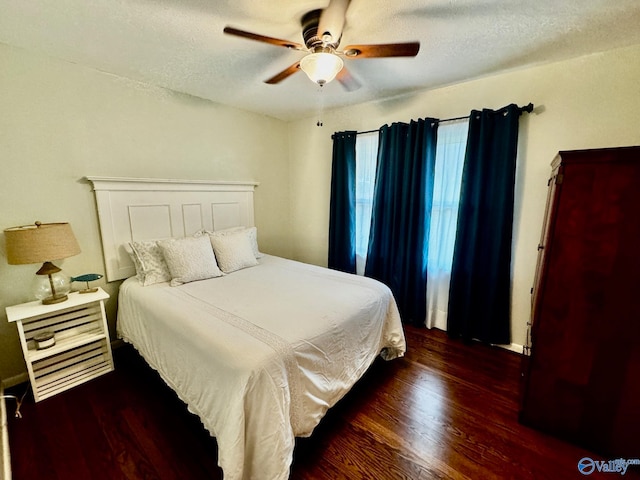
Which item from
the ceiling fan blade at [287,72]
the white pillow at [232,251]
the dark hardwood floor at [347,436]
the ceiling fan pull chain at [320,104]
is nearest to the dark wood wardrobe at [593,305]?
the dark hardwood floor at [347,436]

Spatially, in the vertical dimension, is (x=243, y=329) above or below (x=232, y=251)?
below

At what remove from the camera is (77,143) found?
80.7 inches

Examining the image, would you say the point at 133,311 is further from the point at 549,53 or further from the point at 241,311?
the point at 549,53

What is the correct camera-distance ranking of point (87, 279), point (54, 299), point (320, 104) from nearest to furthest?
point (54, 299) < point (87, 279) < point (320, 104)

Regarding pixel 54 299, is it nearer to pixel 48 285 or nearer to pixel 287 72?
pixel 48 285

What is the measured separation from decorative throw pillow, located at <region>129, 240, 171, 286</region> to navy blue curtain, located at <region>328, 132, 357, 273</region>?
1.85 metres

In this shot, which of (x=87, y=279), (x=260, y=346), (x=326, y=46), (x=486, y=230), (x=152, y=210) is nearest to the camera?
(x=260, y=346)

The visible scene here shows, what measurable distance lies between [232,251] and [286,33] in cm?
174

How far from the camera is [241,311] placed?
5.29 feet

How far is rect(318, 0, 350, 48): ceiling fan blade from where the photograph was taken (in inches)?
51.3

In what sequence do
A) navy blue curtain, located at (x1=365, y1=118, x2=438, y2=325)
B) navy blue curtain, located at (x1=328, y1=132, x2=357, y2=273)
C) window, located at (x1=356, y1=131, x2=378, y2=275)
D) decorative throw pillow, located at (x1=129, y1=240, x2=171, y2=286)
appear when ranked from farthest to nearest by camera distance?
navy blue curtain, located at (x1=328, y1=132, x2=357, y2=273) → window, located at (x1=356, y1=131, x2=378, y2=275) → navy blue curtain, located at (x1=365, y1=118, x2=438, y2=325) → decorative throw pillow, located at (x1=129, y1=240, x2=171, y2=286)

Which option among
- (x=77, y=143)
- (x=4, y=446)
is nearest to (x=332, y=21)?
(x=77, y=143)

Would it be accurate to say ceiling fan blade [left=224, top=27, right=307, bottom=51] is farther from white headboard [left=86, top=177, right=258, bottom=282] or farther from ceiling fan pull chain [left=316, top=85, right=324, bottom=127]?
white headboard [left=86, top=177, right=258, bottom=282]

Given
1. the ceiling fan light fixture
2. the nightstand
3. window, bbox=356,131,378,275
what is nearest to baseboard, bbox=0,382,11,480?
the nightstand
